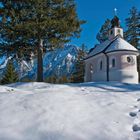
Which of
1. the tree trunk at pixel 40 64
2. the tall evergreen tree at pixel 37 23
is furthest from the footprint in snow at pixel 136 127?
the tree trunk at pixel 40 64

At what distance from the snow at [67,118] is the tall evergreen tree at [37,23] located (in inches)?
499

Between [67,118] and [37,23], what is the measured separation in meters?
14.8

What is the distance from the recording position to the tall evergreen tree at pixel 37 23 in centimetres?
2047

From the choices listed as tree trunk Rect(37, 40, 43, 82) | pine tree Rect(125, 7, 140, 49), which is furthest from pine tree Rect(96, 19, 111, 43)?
tree trunk Rect(37, 40, 43, 82)

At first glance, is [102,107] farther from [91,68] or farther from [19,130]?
[91,68]

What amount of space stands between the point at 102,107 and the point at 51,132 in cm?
232

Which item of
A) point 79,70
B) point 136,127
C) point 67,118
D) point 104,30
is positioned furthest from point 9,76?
point 136,127

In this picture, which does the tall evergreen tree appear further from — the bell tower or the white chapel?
the bell tower

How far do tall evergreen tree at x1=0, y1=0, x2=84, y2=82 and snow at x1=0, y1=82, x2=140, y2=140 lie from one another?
41.6 ft

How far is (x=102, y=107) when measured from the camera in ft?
24.6

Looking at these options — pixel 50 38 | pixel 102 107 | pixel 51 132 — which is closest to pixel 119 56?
pixel 50 38

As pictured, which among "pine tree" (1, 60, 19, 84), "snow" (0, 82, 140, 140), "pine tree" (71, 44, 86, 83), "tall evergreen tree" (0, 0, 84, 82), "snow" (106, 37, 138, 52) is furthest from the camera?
"pine tree" (71, 44, 86, 83)

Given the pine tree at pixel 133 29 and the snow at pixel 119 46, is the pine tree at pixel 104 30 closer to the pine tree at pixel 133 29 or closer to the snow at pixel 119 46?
the pine tree at pixel 133 29

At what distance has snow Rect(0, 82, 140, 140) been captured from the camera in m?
5.62
